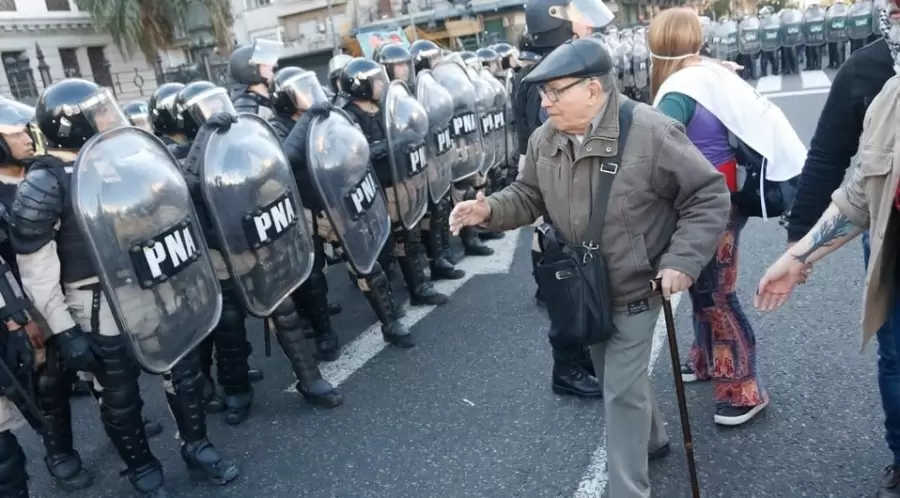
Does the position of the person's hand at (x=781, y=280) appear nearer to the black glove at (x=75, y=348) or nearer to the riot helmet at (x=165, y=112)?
the black glove at (x=75, y=348)

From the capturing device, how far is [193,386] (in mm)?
3059

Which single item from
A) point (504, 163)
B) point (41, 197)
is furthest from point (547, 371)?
point (504, 163)

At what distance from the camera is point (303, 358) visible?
141 inches

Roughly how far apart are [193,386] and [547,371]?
67.5 inches

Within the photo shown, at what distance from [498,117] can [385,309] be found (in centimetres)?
266

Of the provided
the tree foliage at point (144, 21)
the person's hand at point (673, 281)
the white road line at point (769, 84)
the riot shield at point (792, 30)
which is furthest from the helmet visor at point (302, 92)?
the tree foliage at point (144, 21)

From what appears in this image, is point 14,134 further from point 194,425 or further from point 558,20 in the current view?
point 558,20

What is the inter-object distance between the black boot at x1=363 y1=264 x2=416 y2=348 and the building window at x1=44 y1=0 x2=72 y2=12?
31099 millimetres

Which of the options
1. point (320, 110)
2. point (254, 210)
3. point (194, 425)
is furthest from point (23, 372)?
point (320, 110)

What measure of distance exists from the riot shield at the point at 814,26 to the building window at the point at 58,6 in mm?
27807

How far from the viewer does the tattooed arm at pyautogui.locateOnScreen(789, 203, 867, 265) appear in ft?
6.10

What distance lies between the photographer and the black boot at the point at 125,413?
2.87 meters

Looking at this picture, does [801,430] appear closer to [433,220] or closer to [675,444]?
[675,444]

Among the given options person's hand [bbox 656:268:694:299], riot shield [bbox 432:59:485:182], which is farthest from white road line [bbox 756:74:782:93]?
person's hand [bbox 656:268:694:299]
